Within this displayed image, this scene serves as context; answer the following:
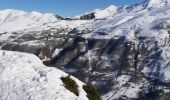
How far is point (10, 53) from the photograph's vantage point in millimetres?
47969

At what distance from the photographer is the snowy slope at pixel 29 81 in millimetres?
33188

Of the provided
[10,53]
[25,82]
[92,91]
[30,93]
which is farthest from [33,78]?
[10,53]

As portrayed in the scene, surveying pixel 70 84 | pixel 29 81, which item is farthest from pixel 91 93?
pixel 29 81

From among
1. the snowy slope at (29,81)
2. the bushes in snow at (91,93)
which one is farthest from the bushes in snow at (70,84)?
the bushes in snow at (91,93)

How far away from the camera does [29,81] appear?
37.1 metres

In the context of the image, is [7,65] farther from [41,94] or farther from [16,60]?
[41,94]

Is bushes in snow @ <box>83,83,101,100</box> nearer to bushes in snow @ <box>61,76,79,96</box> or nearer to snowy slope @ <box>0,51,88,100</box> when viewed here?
snowy slope @ <box>0,51,88,100</box>

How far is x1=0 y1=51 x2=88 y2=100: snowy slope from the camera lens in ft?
109

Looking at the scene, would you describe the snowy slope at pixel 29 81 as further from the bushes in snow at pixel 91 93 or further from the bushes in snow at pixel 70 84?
the bushes in snow at pixel 91 93

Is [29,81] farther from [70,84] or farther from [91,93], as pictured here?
[91,93]

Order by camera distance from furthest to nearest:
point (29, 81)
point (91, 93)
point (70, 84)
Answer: point (91, 93), point (70, 84), point (29, 81)

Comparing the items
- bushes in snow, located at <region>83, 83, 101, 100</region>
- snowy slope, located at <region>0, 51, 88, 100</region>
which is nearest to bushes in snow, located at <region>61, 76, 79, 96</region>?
snowy slope, located at <region>0, 51, 88, 100</region>

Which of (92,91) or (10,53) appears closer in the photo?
(92,91)

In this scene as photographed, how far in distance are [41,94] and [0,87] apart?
244 inches
